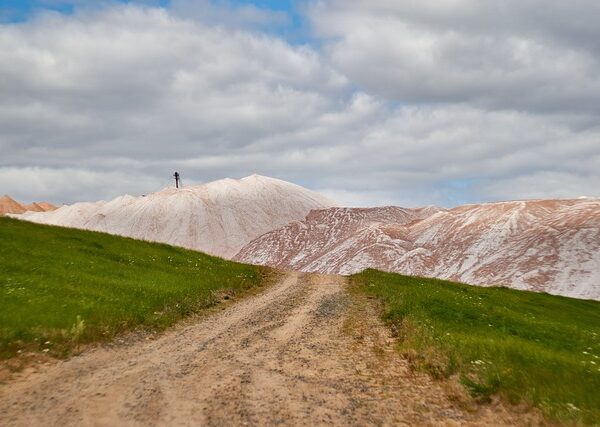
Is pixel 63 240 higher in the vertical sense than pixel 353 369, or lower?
higher

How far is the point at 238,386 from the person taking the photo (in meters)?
15.7

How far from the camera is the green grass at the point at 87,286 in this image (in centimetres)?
2131

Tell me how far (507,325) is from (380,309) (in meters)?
7.68

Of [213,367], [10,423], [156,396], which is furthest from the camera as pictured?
[213,367]

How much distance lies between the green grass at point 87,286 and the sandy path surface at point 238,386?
2.19 metres

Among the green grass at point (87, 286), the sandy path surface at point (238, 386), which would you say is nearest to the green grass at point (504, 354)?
the sandy path surface at point (238, 386)

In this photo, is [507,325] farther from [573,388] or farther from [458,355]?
[573,388]

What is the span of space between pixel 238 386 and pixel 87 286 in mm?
17738

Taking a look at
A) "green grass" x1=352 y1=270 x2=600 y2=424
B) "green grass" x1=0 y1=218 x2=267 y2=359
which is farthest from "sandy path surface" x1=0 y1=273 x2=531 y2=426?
"green grass" x1=0 y1=218 x2=267 y2=359

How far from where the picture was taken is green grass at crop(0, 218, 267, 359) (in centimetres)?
2131

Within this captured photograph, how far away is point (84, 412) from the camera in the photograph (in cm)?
1345

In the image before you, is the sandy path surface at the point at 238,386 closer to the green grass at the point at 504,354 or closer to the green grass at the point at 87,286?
the green grass at the point at 504,354

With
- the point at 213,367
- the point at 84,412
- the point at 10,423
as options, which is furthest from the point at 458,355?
the point at 10,423

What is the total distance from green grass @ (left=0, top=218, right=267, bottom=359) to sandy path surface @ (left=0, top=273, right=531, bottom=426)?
2.19 metres
